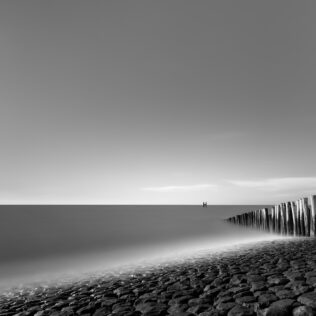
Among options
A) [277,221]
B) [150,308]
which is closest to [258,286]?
[150,308]

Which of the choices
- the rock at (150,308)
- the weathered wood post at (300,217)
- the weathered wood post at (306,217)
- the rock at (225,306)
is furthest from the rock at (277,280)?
the weathered wood post at (300,217)

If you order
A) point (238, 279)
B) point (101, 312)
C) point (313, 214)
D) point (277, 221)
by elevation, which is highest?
point (313, 214)

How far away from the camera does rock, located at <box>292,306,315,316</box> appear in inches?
152

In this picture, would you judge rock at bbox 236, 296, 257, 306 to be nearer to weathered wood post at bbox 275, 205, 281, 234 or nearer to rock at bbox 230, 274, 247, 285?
rock at bbox 230, 274, 247, 285

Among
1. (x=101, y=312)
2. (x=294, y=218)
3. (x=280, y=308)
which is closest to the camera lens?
(x=280, y=308)

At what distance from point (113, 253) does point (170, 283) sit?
12.3 metres

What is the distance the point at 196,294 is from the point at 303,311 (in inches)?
75.9

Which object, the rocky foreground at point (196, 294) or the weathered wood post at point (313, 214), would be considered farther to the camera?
the weathered wood post at point (313, 214)

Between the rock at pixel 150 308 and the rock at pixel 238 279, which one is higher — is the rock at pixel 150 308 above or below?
below

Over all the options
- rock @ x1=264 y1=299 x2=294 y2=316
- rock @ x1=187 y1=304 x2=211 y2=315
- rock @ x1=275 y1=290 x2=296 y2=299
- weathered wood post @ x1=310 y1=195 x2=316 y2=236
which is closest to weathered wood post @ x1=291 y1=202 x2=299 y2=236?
weathered wood post @ x1=310 y1=195 x2=316 y2=236

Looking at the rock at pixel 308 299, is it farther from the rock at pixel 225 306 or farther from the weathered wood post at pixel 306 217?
the weathered wood post at pixel 306 217

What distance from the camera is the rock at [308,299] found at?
164 inches

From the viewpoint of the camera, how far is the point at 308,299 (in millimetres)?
4340

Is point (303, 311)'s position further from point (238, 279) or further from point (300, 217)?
point (300, 217)
